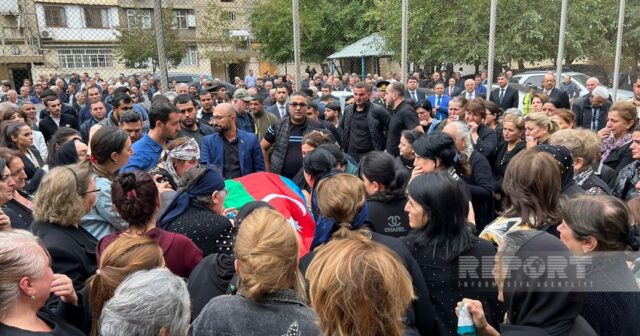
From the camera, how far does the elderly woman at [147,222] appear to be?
8.75ft

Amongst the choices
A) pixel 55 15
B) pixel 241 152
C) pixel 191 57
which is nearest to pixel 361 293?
pixel 241 152

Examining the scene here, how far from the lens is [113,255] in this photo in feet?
6.97

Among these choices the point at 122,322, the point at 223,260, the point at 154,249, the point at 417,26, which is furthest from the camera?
the point at 417,26

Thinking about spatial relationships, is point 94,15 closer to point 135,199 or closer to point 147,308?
point 135,199

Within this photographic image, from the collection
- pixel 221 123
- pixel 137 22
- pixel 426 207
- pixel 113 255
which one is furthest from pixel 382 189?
pixel 137 22

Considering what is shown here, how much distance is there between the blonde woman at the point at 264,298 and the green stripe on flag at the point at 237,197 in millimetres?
2184

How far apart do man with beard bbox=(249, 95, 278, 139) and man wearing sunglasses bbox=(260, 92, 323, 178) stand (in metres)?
1.40

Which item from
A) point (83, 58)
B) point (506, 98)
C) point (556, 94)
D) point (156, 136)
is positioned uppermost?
point (83, 58)

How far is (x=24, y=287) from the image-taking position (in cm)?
190

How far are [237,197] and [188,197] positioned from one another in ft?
3.96

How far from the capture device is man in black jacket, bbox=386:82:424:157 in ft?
20.9

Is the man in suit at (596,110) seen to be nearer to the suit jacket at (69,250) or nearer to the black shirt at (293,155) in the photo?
the black shirt at (293,155)

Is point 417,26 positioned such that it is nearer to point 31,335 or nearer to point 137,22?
point 31,335

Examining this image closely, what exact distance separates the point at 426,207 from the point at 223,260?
1.04 m
